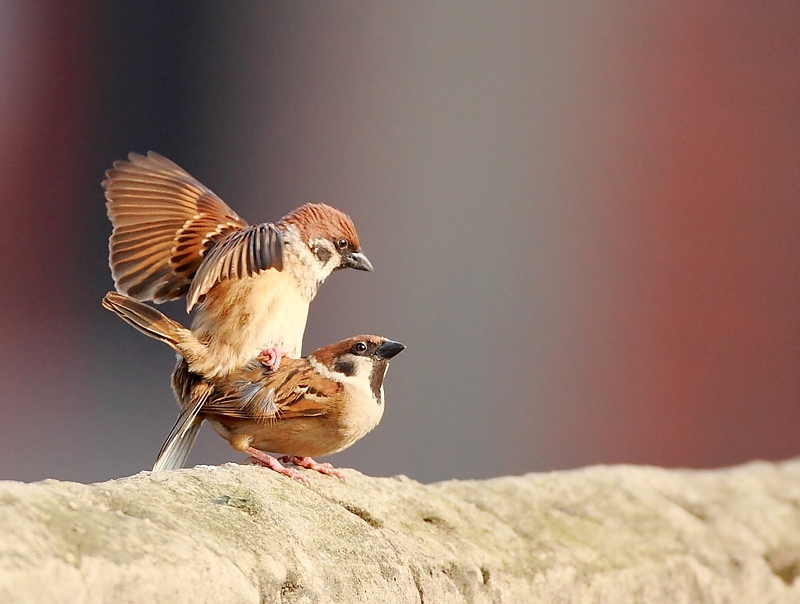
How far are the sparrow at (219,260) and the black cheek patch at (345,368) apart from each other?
16 cm

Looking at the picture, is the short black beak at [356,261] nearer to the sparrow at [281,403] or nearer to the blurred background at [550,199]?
the sparrow at [281,403]

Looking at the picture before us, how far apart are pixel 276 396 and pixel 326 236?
466 millimetres

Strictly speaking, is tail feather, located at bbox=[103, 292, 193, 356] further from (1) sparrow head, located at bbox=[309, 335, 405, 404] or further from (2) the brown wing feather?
(1) sparrow head, located at bbox=[309, 335, 405, 404]

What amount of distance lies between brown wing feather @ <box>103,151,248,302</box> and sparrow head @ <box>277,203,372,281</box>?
0.25 metres

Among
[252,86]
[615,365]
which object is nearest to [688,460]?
[615,365]

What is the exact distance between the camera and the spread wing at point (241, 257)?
2898 millimetres

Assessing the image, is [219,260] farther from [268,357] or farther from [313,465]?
[313,465]

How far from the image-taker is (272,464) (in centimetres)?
284

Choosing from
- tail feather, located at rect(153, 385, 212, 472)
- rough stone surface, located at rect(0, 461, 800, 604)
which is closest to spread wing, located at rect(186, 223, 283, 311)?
tail feather, located at rect(153, 385, 212, 472)

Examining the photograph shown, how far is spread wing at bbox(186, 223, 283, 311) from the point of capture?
290 cm

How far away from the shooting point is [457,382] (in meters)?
8.20

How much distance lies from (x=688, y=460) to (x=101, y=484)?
6694 mm

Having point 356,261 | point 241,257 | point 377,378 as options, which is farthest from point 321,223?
point 377,378

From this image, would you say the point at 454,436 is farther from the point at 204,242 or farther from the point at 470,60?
the point at 204,242
